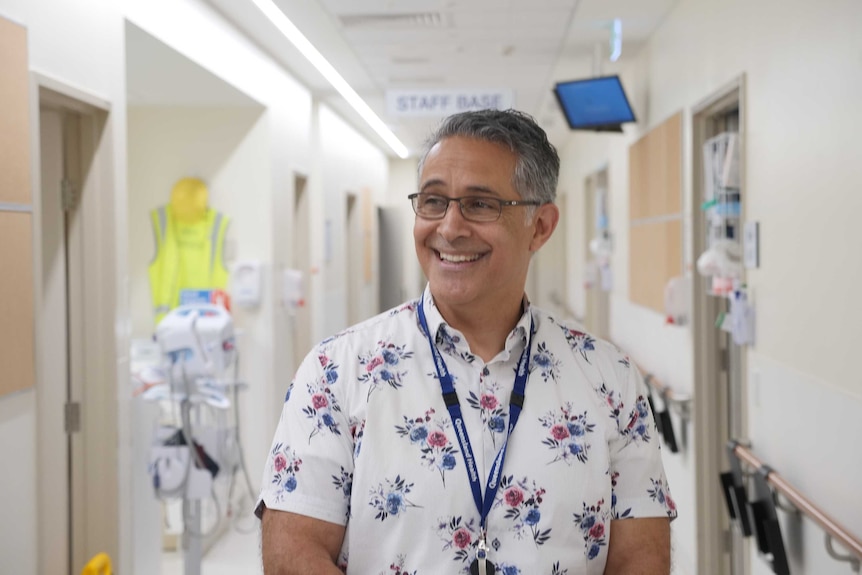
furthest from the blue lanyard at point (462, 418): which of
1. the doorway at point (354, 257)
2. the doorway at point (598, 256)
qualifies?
the doorway at point (354, 257)

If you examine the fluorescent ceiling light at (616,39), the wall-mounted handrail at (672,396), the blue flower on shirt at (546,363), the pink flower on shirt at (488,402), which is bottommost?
the wall-mounted handrail at (672,396)

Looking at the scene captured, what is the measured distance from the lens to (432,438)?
142cm

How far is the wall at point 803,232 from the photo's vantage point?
7.96 ft

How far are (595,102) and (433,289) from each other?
4.33 m

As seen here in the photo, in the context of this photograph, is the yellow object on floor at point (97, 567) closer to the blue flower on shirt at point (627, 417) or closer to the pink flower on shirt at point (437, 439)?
the pink flower on shirt at point (437, 439)

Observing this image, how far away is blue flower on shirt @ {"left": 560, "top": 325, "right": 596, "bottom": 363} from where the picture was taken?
159 centimetres

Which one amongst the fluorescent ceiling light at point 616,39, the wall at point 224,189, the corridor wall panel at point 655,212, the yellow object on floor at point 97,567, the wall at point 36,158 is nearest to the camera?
the wall at point 36,158

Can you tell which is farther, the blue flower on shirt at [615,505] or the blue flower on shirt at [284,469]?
the blue flower on shirt at [615,505]

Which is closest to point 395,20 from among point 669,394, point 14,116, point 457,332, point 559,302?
point 669,394

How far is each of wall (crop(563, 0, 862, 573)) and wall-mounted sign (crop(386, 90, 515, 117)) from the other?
2342 mm

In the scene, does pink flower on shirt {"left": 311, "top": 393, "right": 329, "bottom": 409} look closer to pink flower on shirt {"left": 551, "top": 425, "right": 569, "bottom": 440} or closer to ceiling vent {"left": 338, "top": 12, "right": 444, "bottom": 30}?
pink flower on shirt {"left": 551, "top": 425, "right": 569, "bottom": 440}

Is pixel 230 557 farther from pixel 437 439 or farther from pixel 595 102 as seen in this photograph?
pixel 437 439

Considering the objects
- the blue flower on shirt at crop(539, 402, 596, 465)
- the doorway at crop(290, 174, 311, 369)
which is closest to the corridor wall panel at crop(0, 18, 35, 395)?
the blue flower on shirt at crop(539, 402, 596, 465)

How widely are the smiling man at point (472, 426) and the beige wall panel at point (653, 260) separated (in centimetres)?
338
